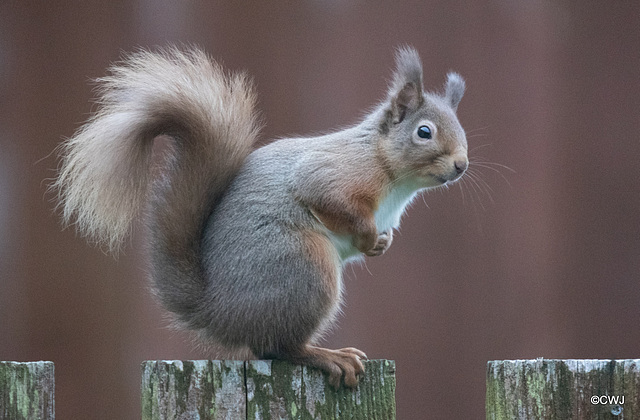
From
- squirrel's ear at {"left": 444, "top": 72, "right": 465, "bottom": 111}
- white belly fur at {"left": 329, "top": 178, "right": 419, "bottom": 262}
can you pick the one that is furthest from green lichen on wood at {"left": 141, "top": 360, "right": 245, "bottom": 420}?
squirrel's ear at {"left": 444, "top": 72, "right": 465, "bottom": 111}

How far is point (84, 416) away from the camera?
7.25 feet

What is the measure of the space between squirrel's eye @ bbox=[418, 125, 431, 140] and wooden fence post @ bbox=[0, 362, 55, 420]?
1.05 m

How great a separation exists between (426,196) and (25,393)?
140 cm

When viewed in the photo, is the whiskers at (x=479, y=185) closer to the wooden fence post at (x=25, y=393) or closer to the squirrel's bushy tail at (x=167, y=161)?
the squirrel's bushy tail at (x=167, y=161)

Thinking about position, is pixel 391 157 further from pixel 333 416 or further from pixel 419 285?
pixel 333 416

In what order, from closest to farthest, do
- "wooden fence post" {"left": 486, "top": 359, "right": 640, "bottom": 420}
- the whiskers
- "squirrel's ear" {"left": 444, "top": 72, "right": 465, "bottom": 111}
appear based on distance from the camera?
"wooden fence post" {"left": 486, "top": 359, "right": 640, "bottom": 420}, "squirrel's ear" {"left": 444, "top": 72, "right": 465, "bottom": 111}, the whiskers

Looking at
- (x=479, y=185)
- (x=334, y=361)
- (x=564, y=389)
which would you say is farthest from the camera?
(x=479, y=185)

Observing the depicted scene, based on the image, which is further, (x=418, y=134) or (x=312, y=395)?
(x=418, y=134)

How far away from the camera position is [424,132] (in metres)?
2.05

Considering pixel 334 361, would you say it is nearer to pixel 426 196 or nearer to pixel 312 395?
pixel 312 395

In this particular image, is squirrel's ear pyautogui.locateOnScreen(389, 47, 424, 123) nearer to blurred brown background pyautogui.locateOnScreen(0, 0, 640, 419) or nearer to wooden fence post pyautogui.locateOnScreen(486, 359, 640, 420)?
blurred brown background pyautogui.locateOnScreen(0, 0, 640, 419)

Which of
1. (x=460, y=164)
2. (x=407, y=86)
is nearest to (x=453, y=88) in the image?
(x=407, y=86)

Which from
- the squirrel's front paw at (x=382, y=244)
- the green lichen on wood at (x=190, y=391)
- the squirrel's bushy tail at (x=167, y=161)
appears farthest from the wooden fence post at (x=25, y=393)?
the squirrel's front paw at (x=382, y=244)

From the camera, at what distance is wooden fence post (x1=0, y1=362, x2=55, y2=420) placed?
1338 millimetres
